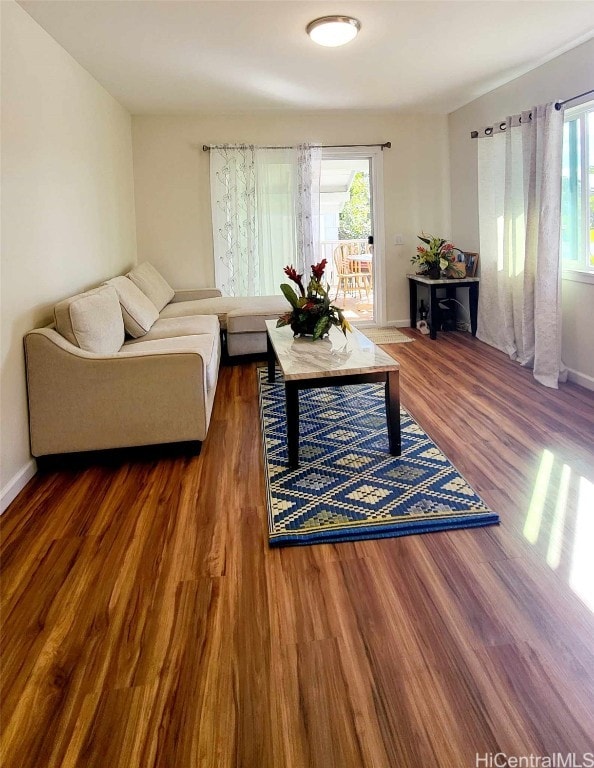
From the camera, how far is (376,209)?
20.2 ft

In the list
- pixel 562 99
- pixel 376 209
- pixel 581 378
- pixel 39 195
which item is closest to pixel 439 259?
pixel 376 209

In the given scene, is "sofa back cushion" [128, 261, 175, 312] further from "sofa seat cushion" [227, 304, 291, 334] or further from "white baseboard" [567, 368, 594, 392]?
"white baseboard" [567, 368, 594, 392]

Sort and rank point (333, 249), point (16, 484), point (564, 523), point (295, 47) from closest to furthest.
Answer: point (564, 523), point (16, 484), point (295, 47), point (333, 249)

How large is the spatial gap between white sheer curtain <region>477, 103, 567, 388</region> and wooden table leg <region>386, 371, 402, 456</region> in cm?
189

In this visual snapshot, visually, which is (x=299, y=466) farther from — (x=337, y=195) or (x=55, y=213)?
(x=337, y=195)

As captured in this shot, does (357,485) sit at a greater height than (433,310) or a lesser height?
lesser

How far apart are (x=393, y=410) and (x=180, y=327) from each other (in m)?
2.02

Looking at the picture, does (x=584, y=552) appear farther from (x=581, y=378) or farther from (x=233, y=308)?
(x=233, y=308)

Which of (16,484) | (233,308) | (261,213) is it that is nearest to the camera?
(16,484)

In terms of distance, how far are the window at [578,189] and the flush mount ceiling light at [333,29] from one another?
1.78m

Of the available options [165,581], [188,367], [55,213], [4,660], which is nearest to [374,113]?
[55,213]

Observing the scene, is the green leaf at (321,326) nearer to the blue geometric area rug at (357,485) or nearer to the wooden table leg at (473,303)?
the blue geometric area rug at (357,485)

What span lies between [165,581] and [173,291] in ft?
13.7

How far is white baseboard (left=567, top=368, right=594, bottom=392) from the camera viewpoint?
3.96 metres
